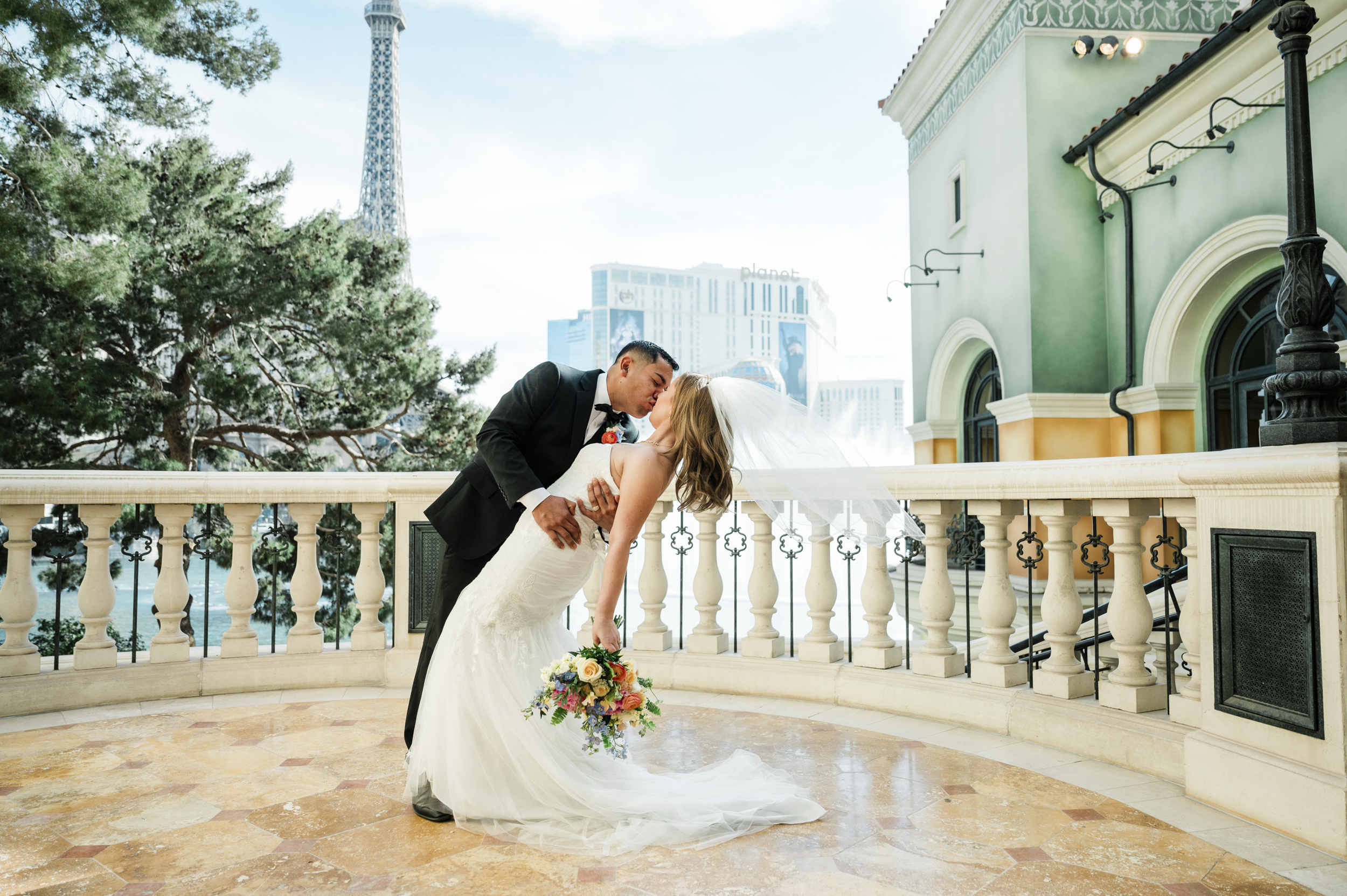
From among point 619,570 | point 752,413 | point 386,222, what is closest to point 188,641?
point 619,570

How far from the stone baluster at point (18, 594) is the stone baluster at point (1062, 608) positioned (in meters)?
5.34

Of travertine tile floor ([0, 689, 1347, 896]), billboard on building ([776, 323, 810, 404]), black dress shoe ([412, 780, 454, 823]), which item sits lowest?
travertine tile floor ([0, 689, 1347, 896])

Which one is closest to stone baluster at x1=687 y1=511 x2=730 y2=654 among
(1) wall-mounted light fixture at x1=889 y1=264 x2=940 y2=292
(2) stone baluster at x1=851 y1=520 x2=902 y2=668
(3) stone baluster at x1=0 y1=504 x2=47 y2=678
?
(2) stone baluster at x1=851 y1=520 x2=902 y2=668

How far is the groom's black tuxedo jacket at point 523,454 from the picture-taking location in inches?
139

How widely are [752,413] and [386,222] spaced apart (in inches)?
1777

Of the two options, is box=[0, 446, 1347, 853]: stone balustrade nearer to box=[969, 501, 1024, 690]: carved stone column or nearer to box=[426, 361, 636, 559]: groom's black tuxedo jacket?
box=[969, 501, 1024, 690]: carved stone column

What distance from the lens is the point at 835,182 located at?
123 meters

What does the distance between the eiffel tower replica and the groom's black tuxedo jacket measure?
42292 mm

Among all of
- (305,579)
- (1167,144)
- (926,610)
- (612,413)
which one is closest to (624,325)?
(1167,144)

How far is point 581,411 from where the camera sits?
3.62 meters

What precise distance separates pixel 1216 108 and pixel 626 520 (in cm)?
927

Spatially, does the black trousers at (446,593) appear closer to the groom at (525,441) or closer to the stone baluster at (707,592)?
the groom at (525,441)

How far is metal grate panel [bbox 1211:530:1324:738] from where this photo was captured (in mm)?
2996

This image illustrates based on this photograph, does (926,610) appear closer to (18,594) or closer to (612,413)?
(612,413)
